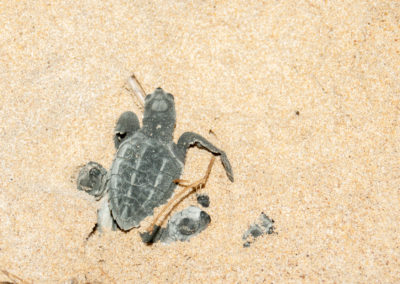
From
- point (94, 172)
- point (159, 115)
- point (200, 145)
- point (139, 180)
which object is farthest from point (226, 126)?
point (94, 172)

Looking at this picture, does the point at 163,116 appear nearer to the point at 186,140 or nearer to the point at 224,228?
the point at 186,140

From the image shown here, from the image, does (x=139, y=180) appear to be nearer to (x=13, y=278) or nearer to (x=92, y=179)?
(x=92, y=179)

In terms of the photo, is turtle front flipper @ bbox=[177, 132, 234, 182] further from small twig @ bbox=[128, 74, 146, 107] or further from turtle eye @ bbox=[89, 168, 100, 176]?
turtle eye @ bbox=[89, 168, 100, 176]

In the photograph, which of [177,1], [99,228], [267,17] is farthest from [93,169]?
[267,17]

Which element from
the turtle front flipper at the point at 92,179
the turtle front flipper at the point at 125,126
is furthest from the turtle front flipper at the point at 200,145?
the turtle front flipper at the point at 92,179

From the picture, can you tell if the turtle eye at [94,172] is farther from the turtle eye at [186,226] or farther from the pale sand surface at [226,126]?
the turtle eye at [186,226]

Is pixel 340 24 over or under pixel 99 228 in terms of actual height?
over
